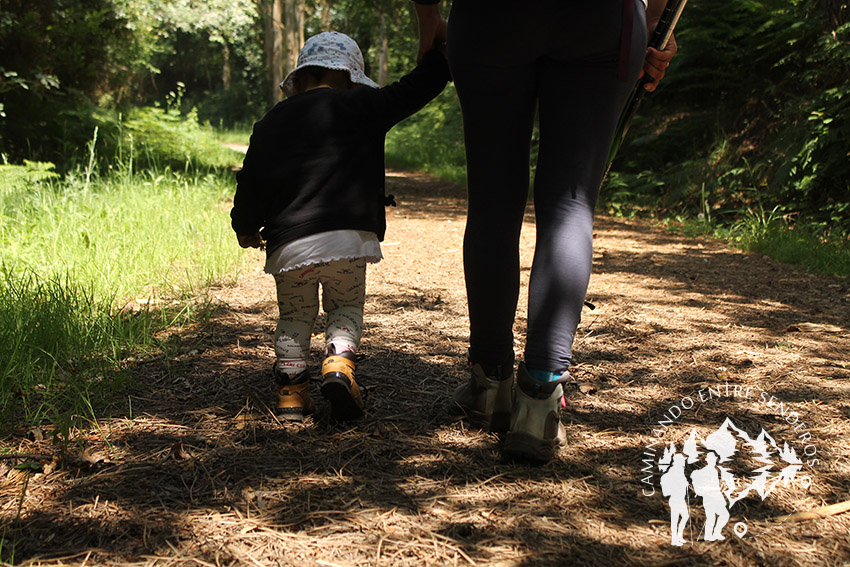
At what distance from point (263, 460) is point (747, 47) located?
27.1 feet

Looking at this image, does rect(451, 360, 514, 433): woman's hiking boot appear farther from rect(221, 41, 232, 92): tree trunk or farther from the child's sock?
rect(221, 41, 232, 92): tree trunk

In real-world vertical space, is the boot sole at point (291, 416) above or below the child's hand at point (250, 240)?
below

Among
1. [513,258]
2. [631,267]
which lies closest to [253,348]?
[513,258]

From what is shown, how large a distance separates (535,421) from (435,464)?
12.4 inches

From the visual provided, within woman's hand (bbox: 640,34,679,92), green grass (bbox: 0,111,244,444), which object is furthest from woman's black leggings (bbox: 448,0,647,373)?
green grass (bbox: 0,111,244,444)

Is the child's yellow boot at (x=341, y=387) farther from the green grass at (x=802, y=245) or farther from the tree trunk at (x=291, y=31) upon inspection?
the tree trunk at (x=291, y=31)

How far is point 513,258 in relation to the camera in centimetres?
214

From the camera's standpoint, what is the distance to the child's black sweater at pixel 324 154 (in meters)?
2.32

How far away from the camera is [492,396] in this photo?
223 cm

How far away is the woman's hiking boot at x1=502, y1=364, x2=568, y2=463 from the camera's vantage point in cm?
196

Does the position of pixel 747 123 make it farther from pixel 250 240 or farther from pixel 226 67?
pixel 226 67

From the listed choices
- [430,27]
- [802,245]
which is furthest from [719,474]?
[802,245]

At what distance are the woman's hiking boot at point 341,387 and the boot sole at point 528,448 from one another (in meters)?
0.54

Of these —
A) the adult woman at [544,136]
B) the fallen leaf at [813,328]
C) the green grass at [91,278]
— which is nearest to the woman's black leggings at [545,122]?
the adult woman at [544,136]
